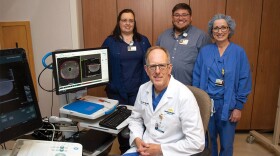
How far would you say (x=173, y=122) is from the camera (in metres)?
1.50

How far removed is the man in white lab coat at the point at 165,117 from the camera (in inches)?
56.4

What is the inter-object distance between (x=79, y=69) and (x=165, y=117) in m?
0.79

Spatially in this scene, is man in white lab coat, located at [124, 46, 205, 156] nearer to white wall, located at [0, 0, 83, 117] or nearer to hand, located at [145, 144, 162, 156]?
hand, located at [145, 144, 162, 156]

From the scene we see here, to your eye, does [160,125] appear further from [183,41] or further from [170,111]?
[183,41]

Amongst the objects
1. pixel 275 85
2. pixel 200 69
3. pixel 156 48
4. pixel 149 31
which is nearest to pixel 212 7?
pixel 149 31

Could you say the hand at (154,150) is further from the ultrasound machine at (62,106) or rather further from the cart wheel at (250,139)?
the cart wheel at (250,139)

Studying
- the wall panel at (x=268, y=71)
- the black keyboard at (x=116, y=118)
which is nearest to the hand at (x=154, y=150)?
the black keyboard at (x=116, y=118)

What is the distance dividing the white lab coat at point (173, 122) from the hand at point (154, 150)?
30mm

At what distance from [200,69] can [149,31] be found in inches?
40.7

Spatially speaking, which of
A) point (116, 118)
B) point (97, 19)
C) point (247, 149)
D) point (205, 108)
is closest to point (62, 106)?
point (116, 118)

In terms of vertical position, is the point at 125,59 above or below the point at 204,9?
below

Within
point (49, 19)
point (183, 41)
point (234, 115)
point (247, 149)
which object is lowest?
point (247, 149)

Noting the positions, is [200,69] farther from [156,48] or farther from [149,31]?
[149,31]

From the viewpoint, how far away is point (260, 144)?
3002 millimetres
